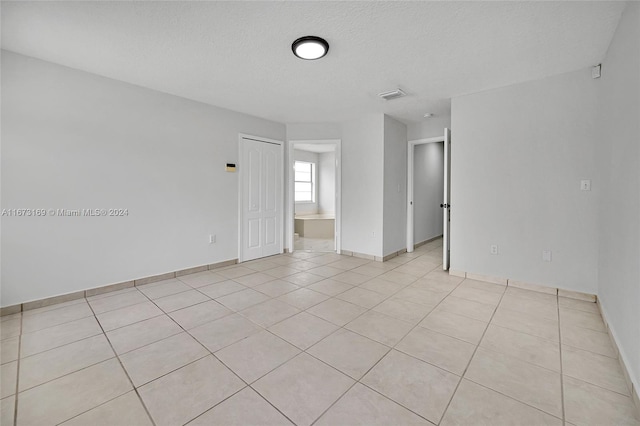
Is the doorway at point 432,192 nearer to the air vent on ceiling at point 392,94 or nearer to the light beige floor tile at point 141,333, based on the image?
the air vent on ceiling at point 392,94

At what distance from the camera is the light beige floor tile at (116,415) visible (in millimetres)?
1406

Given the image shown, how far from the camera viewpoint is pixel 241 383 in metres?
1.71

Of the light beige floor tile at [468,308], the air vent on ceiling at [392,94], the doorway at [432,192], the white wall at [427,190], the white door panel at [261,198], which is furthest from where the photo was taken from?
the white wall at [427,190]

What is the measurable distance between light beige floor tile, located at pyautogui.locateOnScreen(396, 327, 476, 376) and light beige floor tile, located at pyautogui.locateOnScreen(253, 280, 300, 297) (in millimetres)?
1559

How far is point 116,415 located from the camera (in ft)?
4.77

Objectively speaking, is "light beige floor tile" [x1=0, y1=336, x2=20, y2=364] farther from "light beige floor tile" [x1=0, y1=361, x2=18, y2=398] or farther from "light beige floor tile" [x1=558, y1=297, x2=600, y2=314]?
"light beige floor tile" [x1=558, y1=297, x2=600, y2=314]

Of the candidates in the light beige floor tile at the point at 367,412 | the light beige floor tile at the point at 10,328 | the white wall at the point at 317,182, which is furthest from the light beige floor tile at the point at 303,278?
the white wall at the point at 317,182

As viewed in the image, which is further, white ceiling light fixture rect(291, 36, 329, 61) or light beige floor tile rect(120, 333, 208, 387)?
white ceiling light fixture rect(291, 36, 329, 61)

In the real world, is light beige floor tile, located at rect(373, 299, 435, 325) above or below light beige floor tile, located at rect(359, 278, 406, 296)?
below

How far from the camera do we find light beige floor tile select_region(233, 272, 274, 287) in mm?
3607

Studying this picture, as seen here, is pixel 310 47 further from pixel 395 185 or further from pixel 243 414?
pixel 395 185

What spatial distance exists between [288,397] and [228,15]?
8.84ft

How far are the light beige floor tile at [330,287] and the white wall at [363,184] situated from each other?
1.49 metres

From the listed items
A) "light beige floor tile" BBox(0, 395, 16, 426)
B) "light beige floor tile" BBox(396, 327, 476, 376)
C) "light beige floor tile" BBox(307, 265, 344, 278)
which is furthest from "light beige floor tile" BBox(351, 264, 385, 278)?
"light beige floor tile" BBox(0, 395, 16, 426)
